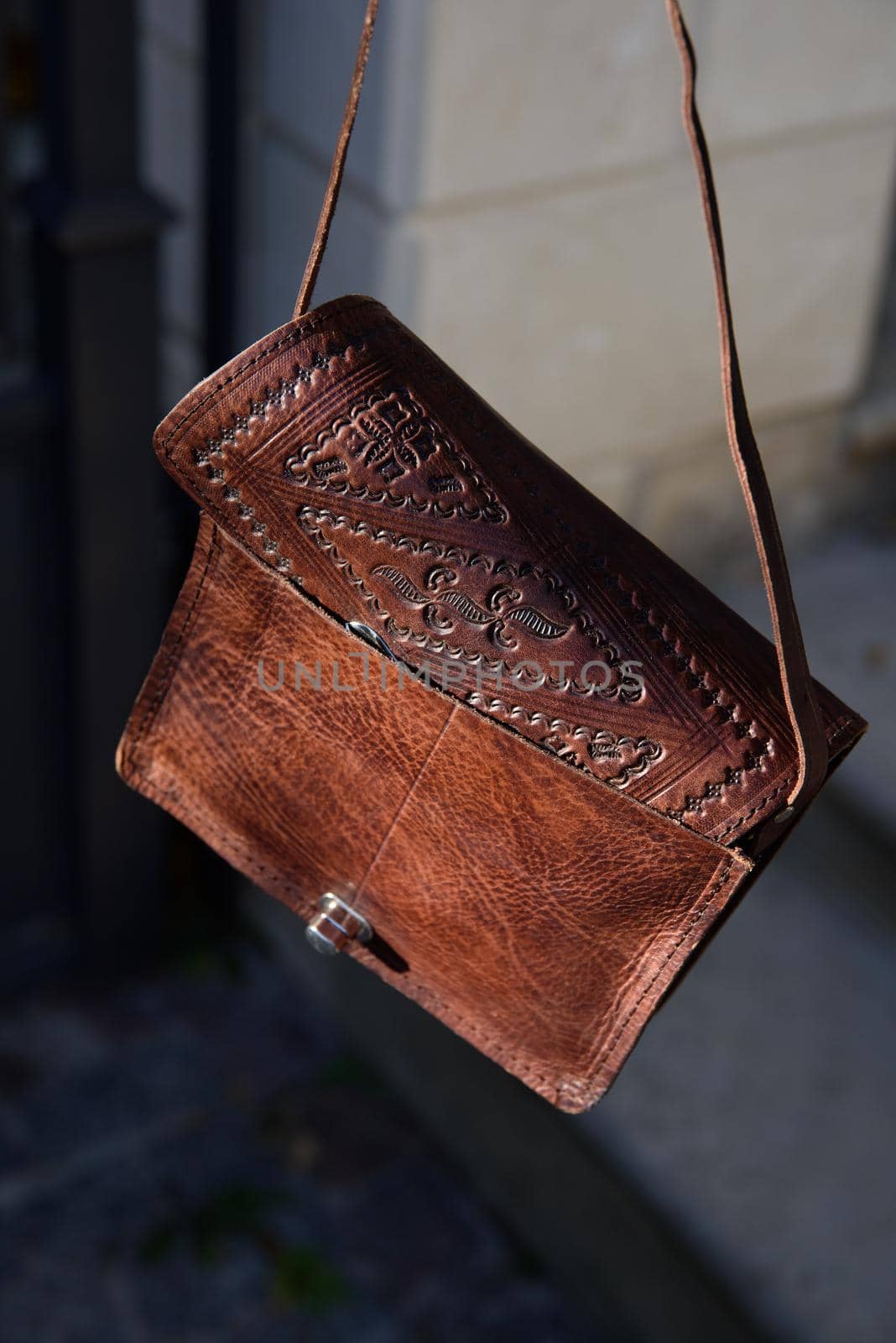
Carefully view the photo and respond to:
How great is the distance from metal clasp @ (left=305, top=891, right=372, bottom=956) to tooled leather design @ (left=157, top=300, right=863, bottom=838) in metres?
0.24

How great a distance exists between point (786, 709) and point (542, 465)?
0.74ft

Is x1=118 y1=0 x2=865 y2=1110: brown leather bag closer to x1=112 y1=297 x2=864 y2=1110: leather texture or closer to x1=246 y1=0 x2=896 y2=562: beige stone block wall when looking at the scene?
x1=112 y1=297 x2=864 y2=1110: leather texture

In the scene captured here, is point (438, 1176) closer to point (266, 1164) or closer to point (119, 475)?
point (266, 1164)

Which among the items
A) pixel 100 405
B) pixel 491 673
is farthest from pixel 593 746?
pixel 100 405

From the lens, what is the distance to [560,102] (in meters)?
1.99

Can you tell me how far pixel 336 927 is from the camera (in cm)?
109

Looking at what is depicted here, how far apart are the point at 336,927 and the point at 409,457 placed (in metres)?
0.37

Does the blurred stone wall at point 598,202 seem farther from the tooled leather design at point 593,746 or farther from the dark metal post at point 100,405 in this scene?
the tooled leather design at point 593,746

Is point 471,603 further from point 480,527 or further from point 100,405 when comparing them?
point 100,405

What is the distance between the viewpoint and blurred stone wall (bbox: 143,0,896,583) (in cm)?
195

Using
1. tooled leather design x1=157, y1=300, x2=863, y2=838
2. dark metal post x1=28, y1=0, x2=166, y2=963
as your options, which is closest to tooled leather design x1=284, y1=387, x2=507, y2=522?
tooled leather design x1=157, y1=300, x2=863, y2=838

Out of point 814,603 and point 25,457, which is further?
point 814,603

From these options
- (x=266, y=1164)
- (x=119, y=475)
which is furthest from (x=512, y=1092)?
(x=119, y=475)

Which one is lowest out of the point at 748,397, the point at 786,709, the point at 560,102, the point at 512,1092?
the point at 512,1092
